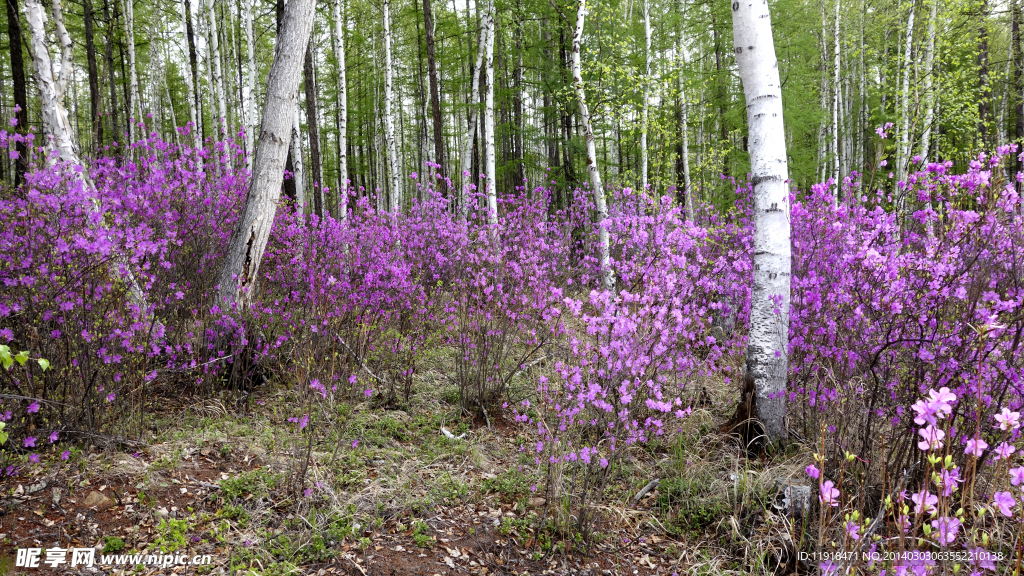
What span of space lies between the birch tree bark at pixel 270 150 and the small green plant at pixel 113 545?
223 centimetres

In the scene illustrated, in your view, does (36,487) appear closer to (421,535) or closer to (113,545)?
(113,545)

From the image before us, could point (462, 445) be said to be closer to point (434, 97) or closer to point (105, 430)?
point (105, 430)

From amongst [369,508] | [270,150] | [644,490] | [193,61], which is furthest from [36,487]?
[193,61]

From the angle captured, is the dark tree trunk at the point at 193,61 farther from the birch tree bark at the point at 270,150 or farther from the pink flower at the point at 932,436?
the pink flower at the point at 932,436

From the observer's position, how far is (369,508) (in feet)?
9.07

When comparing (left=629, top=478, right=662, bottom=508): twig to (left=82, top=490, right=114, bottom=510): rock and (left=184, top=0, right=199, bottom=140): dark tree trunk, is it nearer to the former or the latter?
(left=82, top=490, right=114, bottom=510): rock

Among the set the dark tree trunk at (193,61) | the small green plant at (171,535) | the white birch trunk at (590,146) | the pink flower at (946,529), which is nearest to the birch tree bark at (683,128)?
the white birch trunk at (590,146)

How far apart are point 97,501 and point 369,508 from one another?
1371mm

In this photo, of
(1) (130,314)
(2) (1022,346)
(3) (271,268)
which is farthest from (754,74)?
(3) (271,268)

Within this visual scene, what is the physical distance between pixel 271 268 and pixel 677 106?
483 inches

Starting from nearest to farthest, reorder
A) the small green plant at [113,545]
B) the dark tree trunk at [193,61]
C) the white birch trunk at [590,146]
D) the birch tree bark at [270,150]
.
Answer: the small green plant at [113,545] → the birch tree bark at [270,150] → the white birch trunk at [590,146] → the dark tree trunk at [193,61]

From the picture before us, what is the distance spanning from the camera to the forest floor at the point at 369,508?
2.40 metres

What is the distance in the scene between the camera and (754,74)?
3.36 metres

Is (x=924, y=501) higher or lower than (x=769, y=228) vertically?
lower
